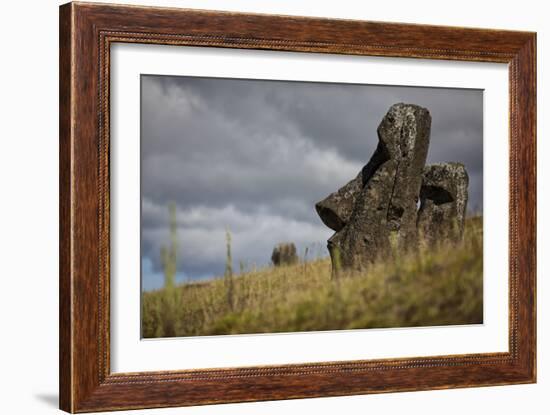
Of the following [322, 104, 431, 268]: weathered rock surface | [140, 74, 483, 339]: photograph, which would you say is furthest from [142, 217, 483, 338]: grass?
[322, 104, 431, 268]: weathered rock surface

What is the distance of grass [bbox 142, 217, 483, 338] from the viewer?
649 centimetres

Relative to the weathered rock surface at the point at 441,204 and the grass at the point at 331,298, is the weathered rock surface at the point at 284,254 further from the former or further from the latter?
the weathered rock surface at the point at 441,204

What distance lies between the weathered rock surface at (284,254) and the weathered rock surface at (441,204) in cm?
82

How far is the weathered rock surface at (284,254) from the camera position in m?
6.62

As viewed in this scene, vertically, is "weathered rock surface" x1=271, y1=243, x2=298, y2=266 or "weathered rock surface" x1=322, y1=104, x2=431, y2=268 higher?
"weathered rock surface" x1=322, y1=104, x2=431, y2=268

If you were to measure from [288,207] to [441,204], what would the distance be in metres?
0.98

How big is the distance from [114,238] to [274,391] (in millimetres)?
1230

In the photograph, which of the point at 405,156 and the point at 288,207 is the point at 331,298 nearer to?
the point at 288,207

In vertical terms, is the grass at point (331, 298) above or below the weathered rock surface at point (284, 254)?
below

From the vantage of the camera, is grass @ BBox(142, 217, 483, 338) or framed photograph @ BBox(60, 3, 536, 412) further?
grass @ BBox(142, 217, 483, 338)

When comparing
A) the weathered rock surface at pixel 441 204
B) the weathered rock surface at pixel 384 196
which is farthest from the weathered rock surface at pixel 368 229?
the weathered rock surface at pixel 441 204

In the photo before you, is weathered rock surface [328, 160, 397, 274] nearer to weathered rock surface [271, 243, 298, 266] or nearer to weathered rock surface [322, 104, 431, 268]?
weathered rock surface [322, 104, 431, 268]

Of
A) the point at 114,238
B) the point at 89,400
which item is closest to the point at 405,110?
the point at 114,238

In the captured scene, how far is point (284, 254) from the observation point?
663 centimetres
